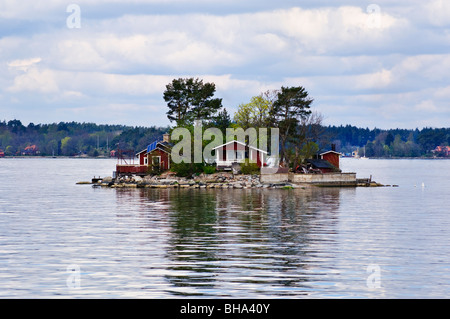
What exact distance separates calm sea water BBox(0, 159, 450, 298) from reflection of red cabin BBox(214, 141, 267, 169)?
113 feet

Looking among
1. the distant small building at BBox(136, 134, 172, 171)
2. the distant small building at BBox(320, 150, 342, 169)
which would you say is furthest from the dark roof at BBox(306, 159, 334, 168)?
the distant small building at BBox(136, 134, 172, 171)

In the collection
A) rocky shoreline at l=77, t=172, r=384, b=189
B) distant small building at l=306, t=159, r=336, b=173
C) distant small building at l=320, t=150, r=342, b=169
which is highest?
distant small building at l=320, t=150, r=342, b=169

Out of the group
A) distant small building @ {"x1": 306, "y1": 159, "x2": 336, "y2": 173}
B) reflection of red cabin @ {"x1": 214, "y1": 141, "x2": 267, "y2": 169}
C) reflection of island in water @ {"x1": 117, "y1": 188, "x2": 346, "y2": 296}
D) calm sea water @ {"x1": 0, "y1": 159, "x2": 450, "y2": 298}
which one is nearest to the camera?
calm sea water @ {"x1": 0, "y1": 159, "x2": 450, "y2": 298}

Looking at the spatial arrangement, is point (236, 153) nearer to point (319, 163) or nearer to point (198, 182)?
point (198, 182)

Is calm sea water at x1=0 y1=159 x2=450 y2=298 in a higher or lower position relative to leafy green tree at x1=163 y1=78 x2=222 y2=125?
lower

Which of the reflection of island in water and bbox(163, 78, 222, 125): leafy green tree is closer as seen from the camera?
the reflection of island in water

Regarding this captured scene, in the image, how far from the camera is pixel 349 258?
29.5 m

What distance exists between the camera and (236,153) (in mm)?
94062

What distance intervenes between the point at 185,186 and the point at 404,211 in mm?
36447

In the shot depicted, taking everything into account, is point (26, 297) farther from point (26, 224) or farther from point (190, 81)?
point (190, 81)

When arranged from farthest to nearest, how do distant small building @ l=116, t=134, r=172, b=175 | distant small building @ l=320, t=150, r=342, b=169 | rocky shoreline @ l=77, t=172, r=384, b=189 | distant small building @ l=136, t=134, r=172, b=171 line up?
distant small building @ l=320, t=150, r=342, b=169 → distant small building @ l=136, t=134, r=172, b=171 → distant small building @ l=116, t=134, r=172, b=175 → rocky shoreline @ l=77, t=172, r=384, b=189

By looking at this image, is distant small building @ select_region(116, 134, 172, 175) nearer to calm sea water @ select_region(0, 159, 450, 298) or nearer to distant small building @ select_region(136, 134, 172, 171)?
distant small building @ select_region(136, 134, 172, 171)

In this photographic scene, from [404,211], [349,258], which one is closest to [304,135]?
[404,211]

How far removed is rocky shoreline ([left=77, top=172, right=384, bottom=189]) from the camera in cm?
8444
